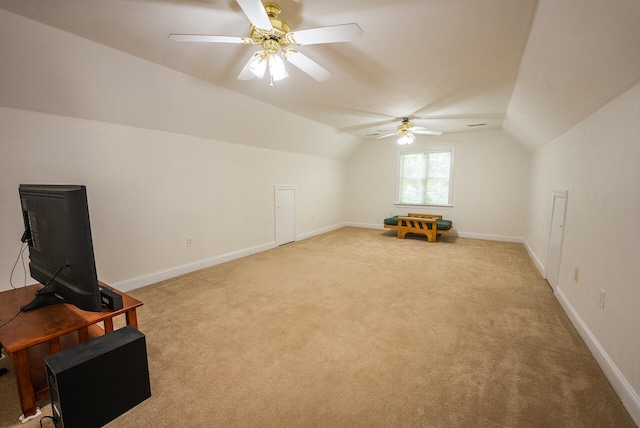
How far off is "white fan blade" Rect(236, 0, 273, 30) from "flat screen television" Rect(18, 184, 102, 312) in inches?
48.3

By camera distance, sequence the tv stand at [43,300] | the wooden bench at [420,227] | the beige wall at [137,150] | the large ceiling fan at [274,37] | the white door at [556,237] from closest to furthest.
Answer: the large ceiling fan at [274,37] → the tv stand at [43,300] → the beige wall at [137,150] → the white door at [556,237] → the wooden bench at [420,227]

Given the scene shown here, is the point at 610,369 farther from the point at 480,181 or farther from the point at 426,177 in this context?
the point at 426,177

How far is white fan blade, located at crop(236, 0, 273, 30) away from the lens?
1398mm

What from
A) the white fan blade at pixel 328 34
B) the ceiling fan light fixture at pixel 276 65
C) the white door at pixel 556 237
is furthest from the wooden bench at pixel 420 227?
the white fan blade at pixel 328 34

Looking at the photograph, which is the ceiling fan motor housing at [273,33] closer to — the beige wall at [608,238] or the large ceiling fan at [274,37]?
the large ceiling fan at [274,37]

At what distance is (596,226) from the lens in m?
2.29

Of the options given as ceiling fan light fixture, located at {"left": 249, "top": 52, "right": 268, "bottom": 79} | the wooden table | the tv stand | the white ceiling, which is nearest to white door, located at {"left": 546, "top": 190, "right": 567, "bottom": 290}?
the white ceiling

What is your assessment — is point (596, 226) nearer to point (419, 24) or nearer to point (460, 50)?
point (460, 50)

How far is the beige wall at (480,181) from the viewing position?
19.8ft

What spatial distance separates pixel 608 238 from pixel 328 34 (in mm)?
2545

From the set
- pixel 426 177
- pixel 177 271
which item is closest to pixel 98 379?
pixel 177 271

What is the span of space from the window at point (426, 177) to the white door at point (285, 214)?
312 centimetres

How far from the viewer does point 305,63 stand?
2119 millimetres

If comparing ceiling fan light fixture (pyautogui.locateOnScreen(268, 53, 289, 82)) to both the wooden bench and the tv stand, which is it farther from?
the wooden bench
